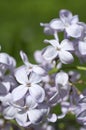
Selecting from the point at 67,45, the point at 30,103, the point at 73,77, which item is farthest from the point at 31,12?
the point at 30,103

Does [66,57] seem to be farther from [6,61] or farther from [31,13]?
[31,13]

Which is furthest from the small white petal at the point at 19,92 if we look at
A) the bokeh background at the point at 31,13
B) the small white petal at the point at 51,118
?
the bokeh background at the point at 31,13

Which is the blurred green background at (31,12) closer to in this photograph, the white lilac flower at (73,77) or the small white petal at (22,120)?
the white lilac flower at (73,77)

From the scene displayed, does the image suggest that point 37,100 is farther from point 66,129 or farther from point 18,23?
point 18,23

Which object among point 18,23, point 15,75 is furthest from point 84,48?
point 18,23

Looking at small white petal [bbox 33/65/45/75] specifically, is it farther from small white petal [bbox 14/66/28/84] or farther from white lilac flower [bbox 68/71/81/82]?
white lilac flower [bbox 68/71/81/82]

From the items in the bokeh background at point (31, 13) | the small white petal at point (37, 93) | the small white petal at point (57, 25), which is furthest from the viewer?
the bokeh background at point (31, 13)

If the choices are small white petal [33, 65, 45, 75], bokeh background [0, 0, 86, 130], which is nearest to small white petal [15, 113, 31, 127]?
small white petal [33, 65, 45, 75]
